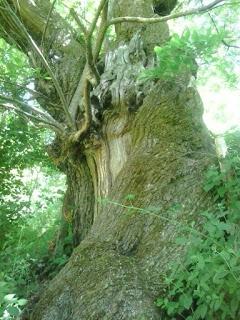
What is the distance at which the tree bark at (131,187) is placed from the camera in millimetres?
2672

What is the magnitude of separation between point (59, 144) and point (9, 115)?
2191 millimetres

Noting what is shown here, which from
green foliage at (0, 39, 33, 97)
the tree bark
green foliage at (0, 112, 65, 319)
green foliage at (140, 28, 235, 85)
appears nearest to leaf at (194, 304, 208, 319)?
the tree bark

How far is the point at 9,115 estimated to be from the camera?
679 cm

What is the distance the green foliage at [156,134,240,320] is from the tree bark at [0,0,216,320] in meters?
0.23

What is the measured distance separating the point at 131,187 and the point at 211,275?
1.56 meters

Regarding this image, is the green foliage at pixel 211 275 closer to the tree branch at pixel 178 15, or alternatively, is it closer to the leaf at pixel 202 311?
the leaf at pixel 202 311

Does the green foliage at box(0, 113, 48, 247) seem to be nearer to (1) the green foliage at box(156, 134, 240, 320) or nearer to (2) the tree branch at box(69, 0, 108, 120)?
(2) the tree branch at box(69, 0, 108, 120)

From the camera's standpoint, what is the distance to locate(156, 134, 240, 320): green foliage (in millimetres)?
1973

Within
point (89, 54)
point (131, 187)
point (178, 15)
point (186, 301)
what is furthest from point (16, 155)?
point (186, 301)

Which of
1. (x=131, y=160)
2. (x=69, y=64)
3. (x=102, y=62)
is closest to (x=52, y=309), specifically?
(x=131, y=160)

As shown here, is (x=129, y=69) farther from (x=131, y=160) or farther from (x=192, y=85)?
(x=131, y=160)

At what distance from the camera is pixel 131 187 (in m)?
3.50

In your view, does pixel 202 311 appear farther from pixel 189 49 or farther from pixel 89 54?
pixel 89 54

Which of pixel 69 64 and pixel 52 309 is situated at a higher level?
pixel 69 64
